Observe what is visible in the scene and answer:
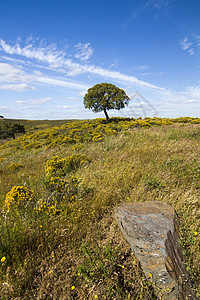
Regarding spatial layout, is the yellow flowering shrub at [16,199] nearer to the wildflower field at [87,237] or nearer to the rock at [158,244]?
the wildflower field at [87,237]

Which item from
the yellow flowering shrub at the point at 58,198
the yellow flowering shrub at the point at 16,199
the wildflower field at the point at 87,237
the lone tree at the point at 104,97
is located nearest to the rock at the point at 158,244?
the wildflower field at the point at 87,237

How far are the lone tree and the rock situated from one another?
25.2 meters

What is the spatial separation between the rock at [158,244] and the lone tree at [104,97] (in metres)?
25.2

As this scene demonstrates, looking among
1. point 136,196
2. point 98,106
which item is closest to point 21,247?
point 136,196

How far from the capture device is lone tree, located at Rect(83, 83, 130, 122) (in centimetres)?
2600

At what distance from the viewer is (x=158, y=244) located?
1851 millimetres

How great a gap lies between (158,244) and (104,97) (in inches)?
1050

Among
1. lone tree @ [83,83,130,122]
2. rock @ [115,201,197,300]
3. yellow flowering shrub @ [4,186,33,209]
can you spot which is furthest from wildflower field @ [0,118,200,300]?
lone tree @ [83,83,130,122]

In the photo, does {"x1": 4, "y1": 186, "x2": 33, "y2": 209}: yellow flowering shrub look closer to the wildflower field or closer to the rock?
the wildflower field

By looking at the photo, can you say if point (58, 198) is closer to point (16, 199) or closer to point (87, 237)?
point (16, 199)

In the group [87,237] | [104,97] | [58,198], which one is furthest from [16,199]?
[104,97]

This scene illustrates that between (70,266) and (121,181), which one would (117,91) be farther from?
(70,266)

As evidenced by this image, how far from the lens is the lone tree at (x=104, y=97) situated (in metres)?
26.0

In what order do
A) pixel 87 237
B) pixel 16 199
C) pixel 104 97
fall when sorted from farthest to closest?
1. pixel 104 97
2. pixel 16 199
3. pixel 87 237
